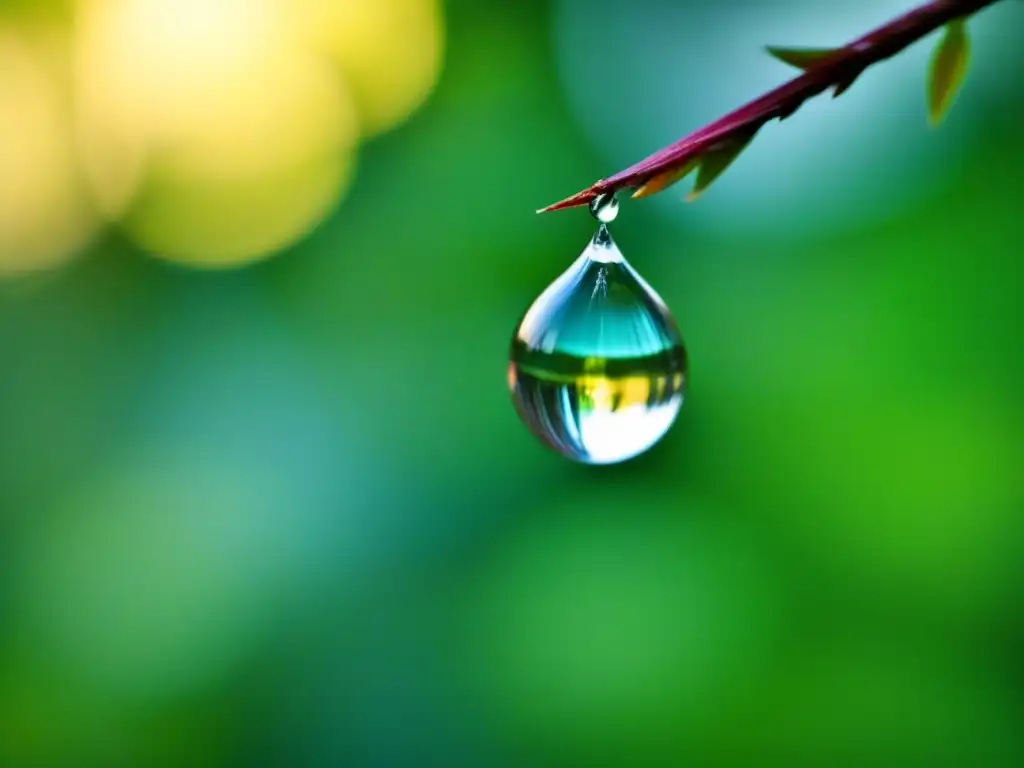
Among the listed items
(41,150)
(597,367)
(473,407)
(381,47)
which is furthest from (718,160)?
(41,150)

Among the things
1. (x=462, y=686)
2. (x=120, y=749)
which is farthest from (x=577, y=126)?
(x=120, y=749)

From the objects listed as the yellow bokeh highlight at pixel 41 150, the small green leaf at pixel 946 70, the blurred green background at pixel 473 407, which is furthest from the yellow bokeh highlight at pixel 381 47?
the small green leaf at pixel 946 70

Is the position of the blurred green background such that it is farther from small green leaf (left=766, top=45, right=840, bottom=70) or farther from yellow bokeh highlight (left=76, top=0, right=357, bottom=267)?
small green leaf (left=766, top=45, right=840, bottom=70)

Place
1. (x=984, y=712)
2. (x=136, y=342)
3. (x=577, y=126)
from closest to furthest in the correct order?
(x=984, y=712) → (x=577, y=126) → (x=136, y=342)

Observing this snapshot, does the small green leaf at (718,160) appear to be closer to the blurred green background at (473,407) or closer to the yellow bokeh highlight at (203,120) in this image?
the blurred green background at (473,407)

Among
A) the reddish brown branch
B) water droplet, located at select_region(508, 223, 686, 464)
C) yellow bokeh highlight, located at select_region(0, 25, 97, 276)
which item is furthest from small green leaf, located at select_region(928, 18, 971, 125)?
yellow bokeh highlight, located at select_region(0, 25, 97, 276)

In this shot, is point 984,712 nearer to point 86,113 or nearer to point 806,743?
point 806,743

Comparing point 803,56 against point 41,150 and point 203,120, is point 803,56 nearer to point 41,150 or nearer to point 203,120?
point 203,120
